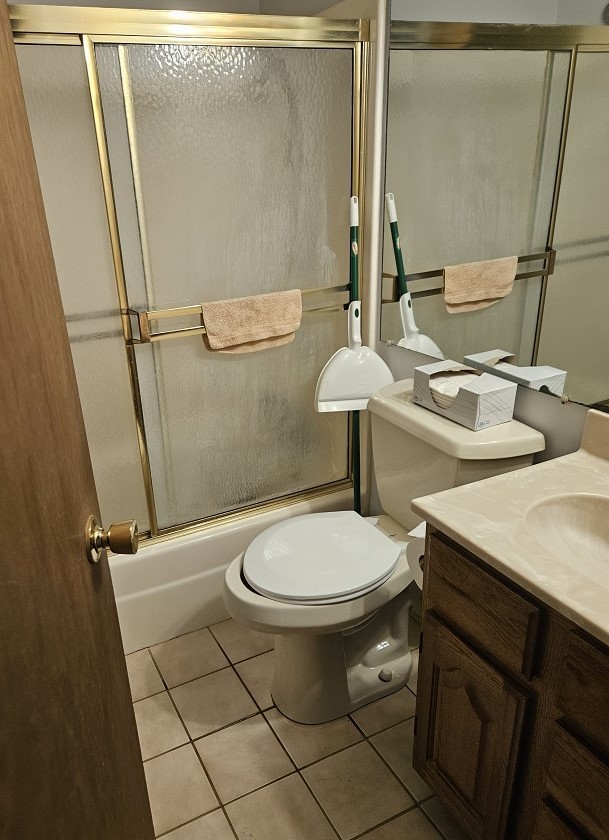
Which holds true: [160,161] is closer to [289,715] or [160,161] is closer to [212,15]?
[212,15]

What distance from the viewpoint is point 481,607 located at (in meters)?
1.08

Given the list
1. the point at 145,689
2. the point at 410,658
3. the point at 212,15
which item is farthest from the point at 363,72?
the point at 145,689

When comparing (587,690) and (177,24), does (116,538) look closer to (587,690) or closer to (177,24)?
(587,690)

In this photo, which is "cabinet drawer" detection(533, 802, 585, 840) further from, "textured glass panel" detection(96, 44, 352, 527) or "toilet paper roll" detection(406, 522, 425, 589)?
"textured glass panel" detection(96, 44, 352, 527)

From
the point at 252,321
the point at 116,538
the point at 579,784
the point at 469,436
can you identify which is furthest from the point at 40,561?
the point at 252,321

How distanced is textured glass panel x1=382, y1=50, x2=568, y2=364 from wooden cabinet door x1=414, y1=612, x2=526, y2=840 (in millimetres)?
720

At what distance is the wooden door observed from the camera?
23.1 inches

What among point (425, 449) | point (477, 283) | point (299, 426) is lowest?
point (299, 426)

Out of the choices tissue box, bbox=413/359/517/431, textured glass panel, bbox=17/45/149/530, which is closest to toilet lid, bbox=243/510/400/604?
tissue box, bbox=413/359/517/431

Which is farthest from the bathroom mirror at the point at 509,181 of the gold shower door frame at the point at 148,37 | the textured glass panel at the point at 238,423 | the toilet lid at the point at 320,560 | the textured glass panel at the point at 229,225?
the toilet lid at the point at 320,560

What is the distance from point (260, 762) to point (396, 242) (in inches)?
57.7

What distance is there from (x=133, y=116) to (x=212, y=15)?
0.31m

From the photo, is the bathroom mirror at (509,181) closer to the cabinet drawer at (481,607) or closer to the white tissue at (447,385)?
the white tissue at (447,385)

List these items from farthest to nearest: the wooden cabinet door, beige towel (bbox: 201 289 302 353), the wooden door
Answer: beige towel (bbox: 201 289 302 353), the wooden cabinet door, the wooden door
